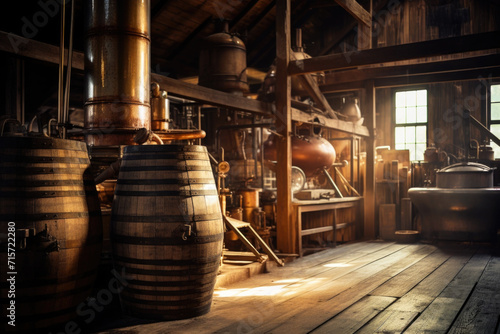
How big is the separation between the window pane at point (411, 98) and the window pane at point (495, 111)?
68.6 inches

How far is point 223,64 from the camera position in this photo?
311 inches

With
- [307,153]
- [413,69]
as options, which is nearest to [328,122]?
[307,153]

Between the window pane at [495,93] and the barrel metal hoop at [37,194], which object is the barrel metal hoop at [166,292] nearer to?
the barrel metal hoop at [37,194]

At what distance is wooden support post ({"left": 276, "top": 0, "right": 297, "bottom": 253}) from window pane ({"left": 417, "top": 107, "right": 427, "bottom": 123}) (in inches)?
251

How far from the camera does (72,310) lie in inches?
112

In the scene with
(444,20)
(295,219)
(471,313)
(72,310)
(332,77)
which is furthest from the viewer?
(444,20)

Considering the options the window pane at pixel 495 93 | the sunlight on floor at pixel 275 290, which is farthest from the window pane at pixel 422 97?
the sunlight on floor at pixel 275 290

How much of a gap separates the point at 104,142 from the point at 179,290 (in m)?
1.43

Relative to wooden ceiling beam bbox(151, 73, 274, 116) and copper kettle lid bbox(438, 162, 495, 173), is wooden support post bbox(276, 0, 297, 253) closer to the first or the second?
wooden ceiling beam bbox(151, 73, 274, 116)

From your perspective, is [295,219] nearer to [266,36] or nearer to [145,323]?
[145,323]

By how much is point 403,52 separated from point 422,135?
248 inches

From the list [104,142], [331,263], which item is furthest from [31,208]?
[331,263]

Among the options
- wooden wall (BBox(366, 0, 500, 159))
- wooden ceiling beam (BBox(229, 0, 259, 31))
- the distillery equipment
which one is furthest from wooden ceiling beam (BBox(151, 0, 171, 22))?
wooden wall (BBox(366, 0, 500, 159))

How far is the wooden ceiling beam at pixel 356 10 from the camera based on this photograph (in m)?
7.26
